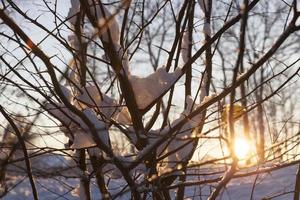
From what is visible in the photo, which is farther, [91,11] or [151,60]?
[151,60]

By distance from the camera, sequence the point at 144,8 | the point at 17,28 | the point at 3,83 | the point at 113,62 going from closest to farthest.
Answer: the point at 17,28, the point at 113,62, the point at 3,83, the point at 144,8

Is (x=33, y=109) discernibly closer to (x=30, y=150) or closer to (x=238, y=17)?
(x=30, y=150)

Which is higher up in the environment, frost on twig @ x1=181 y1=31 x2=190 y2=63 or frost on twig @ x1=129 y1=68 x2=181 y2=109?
frost on twig @ x1=181 y1=31 x2=190 y2=63

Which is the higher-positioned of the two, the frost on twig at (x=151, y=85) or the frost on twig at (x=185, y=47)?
the frost on twig at (x=185, y=47)

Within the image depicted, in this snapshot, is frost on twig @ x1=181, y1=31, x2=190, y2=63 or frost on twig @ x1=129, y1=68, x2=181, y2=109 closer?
frost on twig @ x1=129, y1=68, x2=181, y2=109

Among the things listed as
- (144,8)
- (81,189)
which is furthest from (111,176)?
(144,8)

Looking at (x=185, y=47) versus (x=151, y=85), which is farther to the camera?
(x=185, y=47)

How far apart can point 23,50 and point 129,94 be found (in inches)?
18.3

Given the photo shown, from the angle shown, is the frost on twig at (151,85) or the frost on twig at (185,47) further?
the frost on twig at (185,47)

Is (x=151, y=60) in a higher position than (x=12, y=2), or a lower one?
higher

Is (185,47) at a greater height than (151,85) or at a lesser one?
greater

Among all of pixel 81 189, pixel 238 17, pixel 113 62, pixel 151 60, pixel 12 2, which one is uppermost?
pixel 151 60

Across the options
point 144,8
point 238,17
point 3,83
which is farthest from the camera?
point 144,8

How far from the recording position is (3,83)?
182cm
